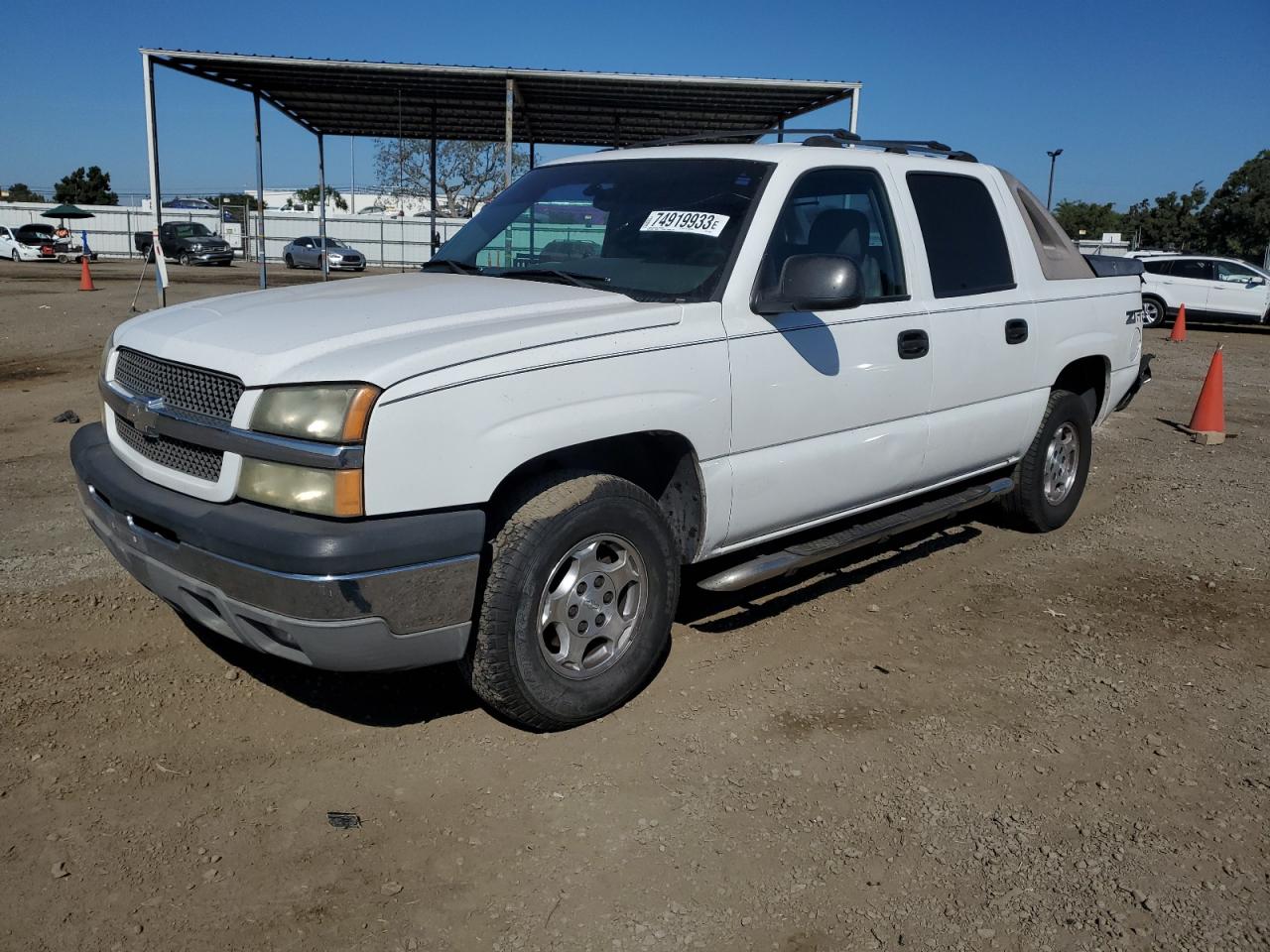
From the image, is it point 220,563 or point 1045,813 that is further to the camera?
point 1045,813

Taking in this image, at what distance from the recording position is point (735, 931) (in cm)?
267

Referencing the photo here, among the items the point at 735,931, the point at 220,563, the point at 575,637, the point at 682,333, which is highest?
the point at 682,333

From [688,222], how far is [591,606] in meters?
1.56

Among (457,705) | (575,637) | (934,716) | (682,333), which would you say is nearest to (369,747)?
(457,705)

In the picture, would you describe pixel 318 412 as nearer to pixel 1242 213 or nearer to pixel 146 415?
pixel 146 415

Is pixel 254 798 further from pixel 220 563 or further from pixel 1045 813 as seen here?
pixel 1045 813

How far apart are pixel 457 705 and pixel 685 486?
115cm

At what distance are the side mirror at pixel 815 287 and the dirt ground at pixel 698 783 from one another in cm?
145

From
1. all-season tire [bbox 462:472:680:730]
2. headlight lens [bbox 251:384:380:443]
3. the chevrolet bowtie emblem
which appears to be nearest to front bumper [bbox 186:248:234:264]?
the chevrolet bowtie emblem

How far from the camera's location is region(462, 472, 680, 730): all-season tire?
3.26 metres

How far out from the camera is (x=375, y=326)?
329 centimetres

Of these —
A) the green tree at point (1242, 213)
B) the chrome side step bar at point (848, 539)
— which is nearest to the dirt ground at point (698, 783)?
the chrome side step bar at point (848, 539)

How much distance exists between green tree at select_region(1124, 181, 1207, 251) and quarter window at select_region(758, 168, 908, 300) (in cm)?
5553

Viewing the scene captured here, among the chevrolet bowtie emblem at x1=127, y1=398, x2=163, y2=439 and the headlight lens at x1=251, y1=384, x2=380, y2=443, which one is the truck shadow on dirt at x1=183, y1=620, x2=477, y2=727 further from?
the headlight lens at x1=251, y1=384, x2=380, y2=443
